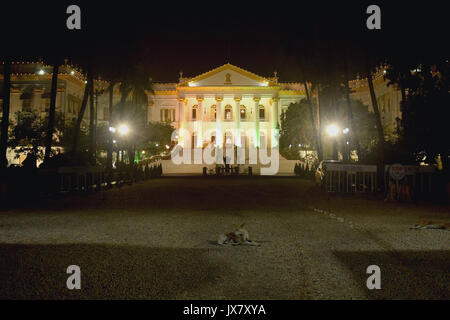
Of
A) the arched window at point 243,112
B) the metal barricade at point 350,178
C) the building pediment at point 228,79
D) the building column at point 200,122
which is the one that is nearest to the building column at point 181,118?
the building column at point 200,122

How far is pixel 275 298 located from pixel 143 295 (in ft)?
4.46

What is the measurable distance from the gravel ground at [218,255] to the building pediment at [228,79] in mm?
54970

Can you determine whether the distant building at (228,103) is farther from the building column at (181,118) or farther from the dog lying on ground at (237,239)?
the dog lying on ground at (237,239)

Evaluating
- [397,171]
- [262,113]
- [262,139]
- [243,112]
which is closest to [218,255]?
[397,171]

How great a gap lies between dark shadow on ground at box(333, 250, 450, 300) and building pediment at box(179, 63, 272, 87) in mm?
59781

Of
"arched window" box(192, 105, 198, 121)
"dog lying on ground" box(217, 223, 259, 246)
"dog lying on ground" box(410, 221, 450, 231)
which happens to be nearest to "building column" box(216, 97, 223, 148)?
"arched window" box(192, 105, 198, 121)

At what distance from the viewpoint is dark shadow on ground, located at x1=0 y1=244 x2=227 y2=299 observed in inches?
174

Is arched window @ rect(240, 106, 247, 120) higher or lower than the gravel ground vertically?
higher

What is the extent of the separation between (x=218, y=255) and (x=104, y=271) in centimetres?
177

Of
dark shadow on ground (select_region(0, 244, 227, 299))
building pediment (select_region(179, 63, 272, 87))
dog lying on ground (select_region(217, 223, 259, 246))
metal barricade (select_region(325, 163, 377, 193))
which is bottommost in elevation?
dark shadow on ground (select_region(0, 244, 227, 299))

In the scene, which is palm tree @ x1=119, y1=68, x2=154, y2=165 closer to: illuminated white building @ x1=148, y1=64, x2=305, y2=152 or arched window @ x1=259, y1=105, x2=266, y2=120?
illuminated white building @ x1=148, y1=64, x2=305, y2=152
